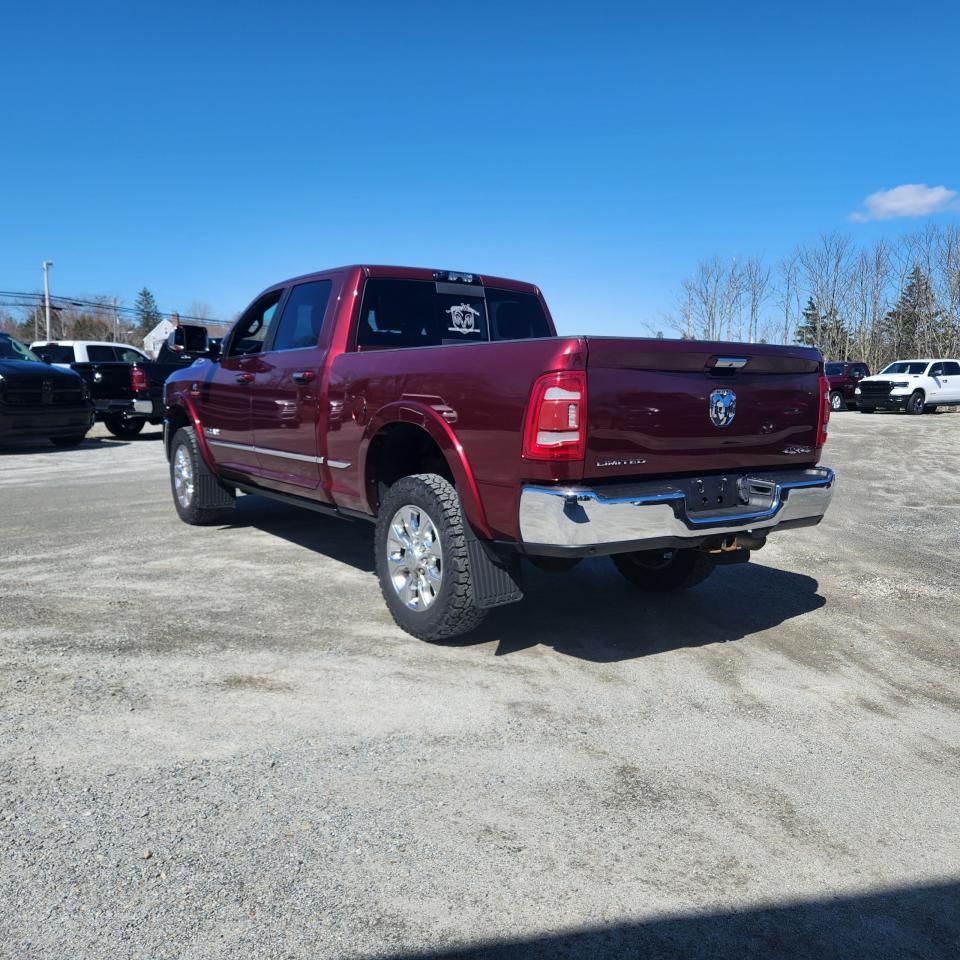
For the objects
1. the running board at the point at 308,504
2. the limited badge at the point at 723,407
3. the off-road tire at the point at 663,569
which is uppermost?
the limited badge at the point at 723,407

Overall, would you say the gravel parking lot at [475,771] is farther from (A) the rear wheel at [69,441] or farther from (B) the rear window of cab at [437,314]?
(A) the rear wheel at [69,441]

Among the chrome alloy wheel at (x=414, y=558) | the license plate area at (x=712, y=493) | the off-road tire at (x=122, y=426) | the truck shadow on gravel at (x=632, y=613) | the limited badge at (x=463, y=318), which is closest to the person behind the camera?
the license plate area at (x=712, y=493)

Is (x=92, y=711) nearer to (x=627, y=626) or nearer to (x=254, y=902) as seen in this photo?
(x=254, y=902)

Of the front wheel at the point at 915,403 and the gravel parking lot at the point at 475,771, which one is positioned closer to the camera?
the gravel parking lot at the point at 475,771

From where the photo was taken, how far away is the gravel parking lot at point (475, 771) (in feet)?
7.39

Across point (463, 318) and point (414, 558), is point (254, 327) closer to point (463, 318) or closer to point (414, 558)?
point (463, 318)

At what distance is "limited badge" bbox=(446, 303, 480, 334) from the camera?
5664mm

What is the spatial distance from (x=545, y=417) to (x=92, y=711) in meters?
2.22

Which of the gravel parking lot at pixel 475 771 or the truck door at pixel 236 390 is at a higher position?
the truck door at pixel 236 390

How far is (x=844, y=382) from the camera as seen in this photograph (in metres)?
33.9

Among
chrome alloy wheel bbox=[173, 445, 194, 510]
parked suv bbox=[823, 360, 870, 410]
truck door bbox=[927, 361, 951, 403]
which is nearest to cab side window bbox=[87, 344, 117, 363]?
chrome alloy wheel bbox=[173, 445, 194, 510]

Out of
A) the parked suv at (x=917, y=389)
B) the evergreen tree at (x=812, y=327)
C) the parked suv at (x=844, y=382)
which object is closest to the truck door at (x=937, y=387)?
the parked suv at (x=917, y=389)

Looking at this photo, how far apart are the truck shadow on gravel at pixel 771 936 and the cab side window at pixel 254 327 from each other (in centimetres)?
494

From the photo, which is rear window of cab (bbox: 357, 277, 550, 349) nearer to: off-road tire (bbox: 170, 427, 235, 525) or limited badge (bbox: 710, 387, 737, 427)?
limited badge (bbox: 710, 387, 737, 427)
